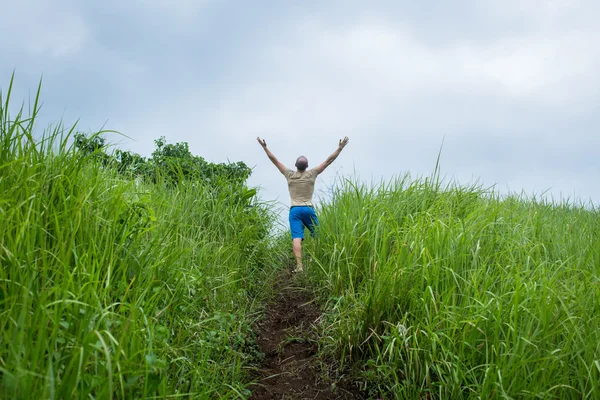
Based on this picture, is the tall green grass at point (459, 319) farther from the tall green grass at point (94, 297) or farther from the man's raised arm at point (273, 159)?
the man's raised arm at point (273, 159)

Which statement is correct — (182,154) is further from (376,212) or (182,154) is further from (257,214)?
(376,212)

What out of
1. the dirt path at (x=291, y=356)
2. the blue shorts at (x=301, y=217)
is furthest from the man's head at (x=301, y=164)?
the dirt path at (x=291, y=356)

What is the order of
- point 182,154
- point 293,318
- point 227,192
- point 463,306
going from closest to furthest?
point 463,306, point 293,318, point 227,192, point 182,154

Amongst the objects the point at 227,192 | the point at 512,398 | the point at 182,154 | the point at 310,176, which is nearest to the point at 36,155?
the point at 512,398

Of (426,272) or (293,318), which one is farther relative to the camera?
(293,318)

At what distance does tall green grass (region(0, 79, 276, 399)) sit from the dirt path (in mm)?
232

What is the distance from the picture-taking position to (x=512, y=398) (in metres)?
3.12

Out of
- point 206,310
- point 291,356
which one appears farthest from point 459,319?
point 206,310

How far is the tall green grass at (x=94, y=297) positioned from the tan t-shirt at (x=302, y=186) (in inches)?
107

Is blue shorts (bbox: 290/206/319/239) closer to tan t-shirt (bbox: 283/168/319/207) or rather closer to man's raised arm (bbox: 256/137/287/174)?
tan t-shirt (bbox: 283/168/319/207)

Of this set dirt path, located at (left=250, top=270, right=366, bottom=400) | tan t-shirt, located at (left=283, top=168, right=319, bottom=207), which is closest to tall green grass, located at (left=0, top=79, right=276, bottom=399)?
dirt path, located at (left=250, top=270, right=366, bottom=400)

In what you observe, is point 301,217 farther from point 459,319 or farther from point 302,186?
point 459,319

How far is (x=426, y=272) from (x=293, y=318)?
223 centimetres

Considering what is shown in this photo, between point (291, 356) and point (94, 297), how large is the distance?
2.70 metres
